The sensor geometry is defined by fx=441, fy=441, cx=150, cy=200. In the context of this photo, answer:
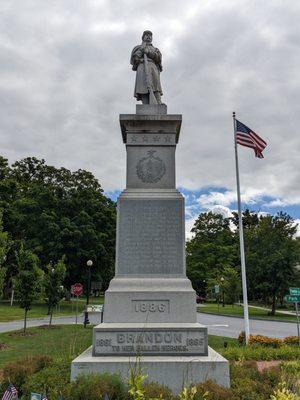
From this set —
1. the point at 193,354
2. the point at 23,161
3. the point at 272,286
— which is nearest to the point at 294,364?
the point at 193,354

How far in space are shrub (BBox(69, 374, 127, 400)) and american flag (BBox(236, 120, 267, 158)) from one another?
495 inches

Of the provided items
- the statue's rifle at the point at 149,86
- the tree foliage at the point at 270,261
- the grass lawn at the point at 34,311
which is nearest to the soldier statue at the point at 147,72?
the statue's rifle at the point at 149,86

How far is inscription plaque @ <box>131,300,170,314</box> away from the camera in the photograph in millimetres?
8977

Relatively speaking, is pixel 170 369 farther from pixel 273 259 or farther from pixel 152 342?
pixel 273 259

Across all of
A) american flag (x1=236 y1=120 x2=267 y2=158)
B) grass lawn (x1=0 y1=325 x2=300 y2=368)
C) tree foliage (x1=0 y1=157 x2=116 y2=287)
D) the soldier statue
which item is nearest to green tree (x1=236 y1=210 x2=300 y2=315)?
tree foliage (x1=0 y1=157 x2=116 y2=287)

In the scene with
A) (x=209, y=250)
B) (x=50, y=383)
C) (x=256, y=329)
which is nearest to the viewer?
(x=50, y=383)

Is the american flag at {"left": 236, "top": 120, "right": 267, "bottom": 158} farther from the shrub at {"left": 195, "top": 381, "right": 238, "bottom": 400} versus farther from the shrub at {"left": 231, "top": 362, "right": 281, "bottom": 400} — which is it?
the shrub at {"left": 195, "top": 381, "right": 238, "bottom": 400}

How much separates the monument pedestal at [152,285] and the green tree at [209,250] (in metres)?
58.0

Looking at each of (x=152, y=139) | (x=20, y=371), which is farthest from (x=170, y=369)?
(x=152, y=139)

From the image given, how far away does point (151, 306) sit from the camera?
9.01m

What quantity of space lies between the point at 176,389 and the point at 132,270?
9.13ft

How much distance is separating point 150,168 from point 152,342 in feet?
13.5

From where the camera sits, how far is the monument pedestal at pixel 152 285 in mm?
7627

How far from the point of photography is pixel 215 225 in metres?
81.6
